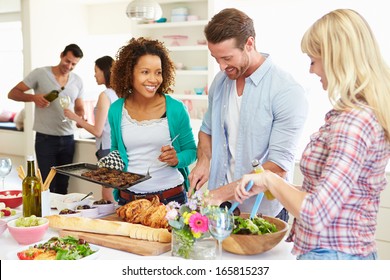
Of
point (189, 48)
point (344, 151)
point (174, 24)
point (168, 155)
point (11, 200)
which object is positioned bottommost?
point (11, 200)

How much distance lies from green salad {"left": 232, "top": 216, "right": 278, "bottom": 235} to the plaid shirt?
0.85 ft

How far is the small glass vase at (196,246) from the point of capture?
1.59 metres

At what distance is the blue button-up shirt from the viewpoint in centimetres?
201

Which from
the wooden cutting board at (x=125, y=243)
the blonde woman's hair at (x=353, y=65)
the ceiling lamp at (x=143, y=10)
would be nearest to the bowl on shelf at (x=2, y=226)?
the wooden cutting board at (x=125, y=243)

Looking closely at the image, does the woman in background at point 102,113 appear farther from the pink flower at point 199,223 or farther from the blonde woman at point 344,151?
the blonde woman at point 344,151

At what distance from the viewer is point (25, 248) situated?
1.75 m

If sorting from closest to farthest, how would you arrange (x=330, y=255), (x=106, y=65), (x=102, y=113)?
(x=330, y=255)
(x=102, y=113)
(x=106, y=65)

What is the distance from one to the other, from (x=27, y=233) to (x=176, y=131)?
0.92m

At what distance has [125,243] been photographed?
177 centimetres

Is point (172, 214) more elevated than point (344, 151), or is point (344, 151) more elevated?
point (344, 151)

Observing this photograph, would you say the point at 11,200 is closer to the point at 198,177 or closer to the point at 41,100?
the point at 198,177

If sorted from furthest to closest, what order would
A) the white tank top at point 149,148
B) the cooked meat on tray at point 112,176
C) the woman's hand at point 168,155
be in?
the white tank top at point 149,148 < the woman's hand at point 168,155 < the cooked meat on tray at point 112,176

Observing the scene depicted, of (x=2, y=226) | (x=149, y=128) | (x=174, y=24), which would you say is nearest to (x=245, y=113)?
(x=149, y=128)

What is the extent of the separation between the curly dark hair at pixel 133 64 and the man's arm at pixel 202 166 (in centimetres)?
37
